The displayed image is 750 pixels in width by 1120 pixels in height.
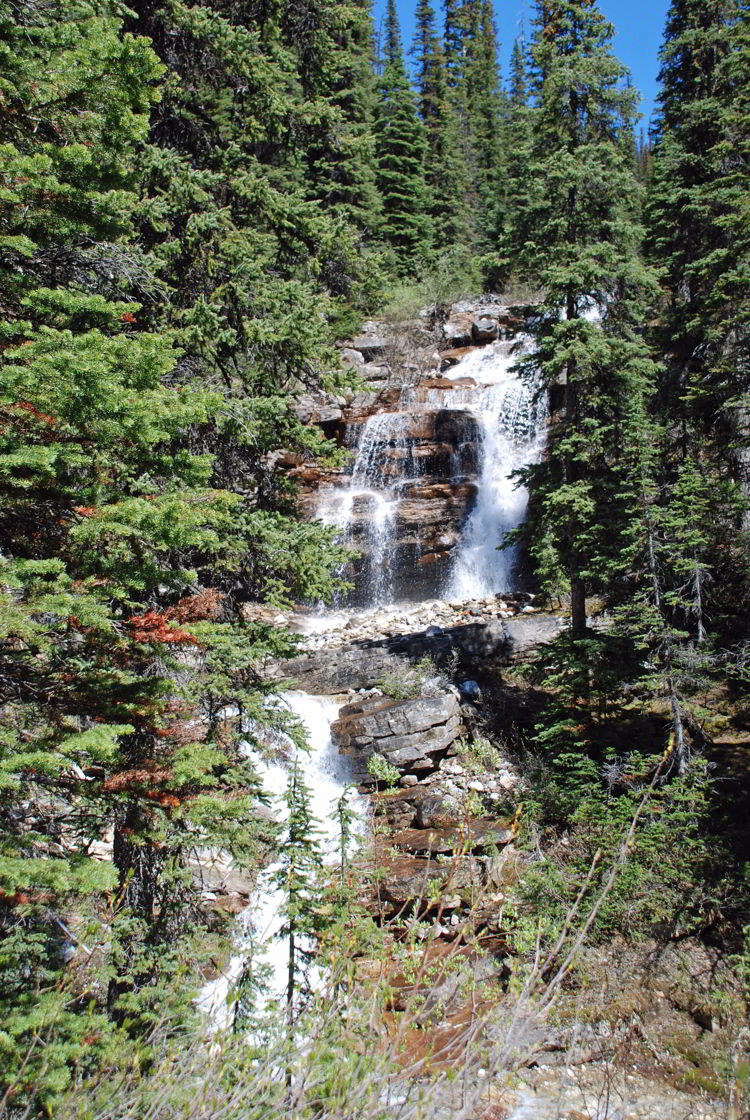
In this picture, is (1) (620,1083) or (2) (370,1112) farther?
(1) (620,1083)

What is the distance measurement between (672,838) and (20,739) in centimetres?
738

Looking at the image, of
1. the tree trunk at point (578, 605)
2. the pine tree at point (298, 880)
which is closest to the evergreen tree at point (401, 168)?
the tree trunk at point (578, 605)

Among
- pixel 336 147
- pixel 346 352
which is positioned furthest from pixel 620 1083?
pixel 346 352

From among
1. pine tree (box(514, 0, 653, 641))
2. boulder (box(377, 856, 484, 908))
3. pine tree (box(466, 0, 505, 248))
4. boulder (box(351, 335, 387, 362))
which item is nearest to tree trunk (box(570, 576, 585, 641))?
pine tree (box(514, 0, 653, 641))

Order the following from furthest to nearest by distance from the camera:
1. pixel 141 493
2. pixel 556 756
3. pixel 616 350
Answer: pixel 616 350 → pixel 556 756 → pixel 141 493

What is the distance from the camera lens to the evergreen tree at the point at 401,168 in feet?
112

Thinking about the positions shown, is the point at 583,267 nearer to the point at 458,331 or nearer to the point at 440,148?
the point at 458,331

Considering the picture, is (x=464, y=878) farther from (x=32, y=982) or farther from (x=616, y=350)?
(x=616, y=350)

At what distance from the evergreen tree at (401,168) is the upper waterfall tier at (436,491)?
15.3 metres

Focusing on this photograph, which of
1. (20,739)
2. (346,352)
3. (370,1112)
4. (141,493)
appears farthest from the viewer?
(346,352)

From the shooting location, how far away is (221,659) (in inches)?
259

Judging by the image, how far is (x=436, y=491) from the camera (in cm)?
2106

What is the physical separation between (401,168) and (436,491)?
75.5ft

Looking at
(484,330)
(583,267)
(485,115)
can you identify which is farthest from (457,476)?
A: (485,115)
